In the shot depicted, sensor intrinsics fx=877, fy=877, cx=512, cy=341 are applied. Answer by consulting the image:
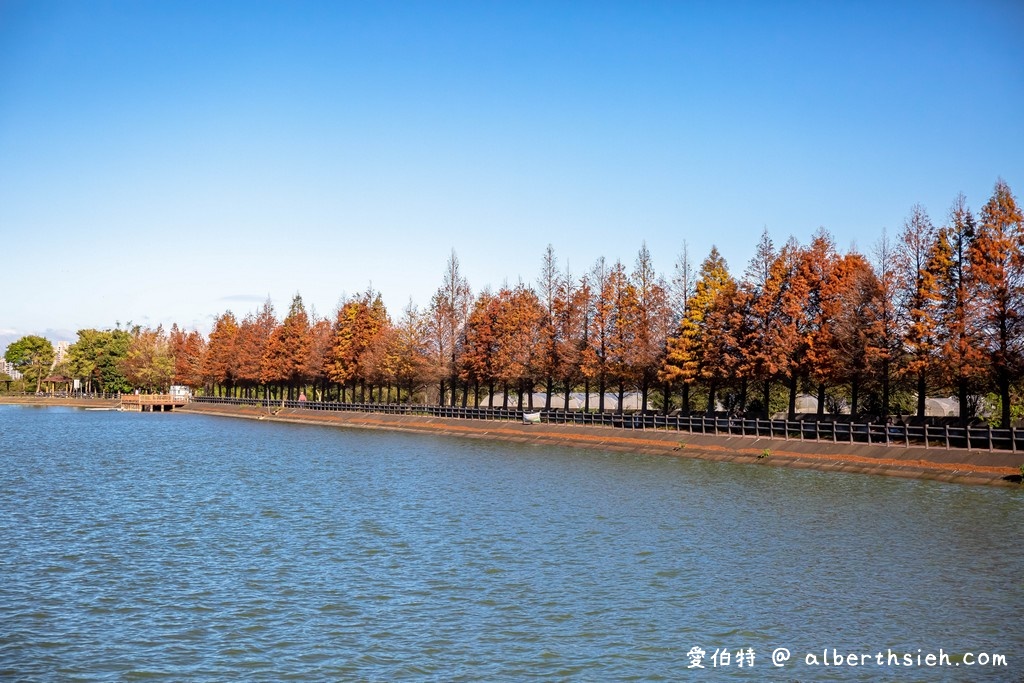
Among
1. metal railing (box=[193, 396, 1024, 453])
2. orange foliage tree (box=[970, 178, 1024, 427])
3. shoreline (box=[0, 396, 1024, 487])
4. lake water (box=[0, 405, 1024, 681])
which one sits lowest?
lake water (box=[0, 405, 1024, 681])

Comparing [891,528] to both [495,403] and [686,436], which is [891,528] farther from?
[495,403]

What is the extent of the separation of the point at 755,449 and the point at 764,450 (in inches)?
32.9

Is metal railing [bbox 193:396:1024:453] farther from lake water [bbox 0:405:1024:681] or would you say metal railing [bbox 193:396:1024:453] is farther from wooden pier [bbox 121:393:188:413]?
wooden pier [bbox 121:393:188:413]

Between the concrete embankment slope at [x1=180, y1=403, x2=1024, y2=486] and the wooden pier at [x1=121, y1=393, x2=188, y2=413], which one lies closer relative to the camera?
the concrete embankment slope at [x1=180, y1=403, x2=1024, y2=486]

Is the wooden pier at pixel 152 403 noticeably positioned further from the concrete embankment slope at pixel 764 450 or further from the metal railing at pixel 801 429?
the metal railing at pixel 801 429

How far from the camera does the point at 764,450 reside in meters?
50.0

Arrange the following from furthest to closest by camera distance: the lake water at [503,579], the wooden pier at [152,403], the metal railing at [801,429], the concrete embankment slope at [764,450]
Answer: the wooden pier at [152,403] → the metal railing at [801,429] → the concrete embankment slope at [764,450] → the lake water at [503,579]

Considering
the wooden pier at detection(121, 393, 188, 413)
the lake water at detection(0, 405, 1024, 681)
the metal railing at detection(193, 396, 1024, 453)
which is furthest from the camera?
the wooden pier at detection(121, 393, 188, 413)

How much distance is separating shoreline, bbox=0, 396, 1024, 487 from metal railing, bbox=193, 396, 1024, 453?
1044 millimetres

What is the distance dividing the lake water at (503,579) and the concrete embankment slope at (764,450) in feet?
8.21

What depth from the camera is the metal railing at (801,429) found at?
42059 mm

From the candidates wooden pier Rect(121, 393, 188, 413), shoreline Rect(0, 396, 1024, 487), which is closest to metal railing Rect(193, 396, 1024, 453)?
shoreline Rect(0, 396, 1024, 487)

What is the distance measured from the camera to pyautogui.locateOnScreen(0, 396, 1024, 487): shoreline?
131 feet

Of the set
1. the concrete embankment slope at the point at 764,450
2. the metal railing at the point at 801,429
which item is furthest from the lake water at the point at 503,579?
the metal railing at the point at 801,429
